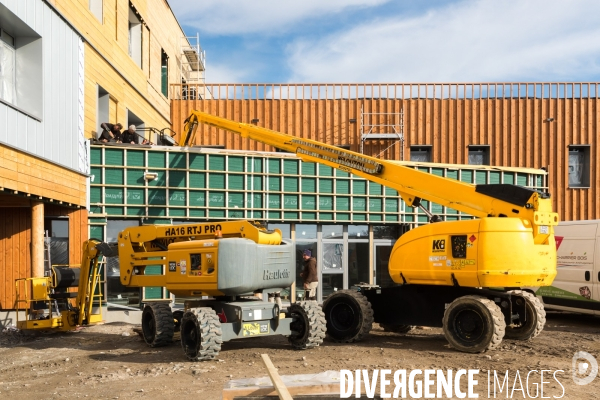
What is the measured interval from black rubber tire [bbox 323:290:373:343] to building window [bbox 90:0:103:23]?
1081cm

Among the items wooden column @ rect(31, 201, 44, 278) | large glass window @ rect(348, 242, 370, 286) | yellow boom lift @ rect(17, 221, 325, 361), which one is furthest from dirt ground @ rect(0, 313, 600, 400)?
large glass window @ rect(348, 242, 370, 286)

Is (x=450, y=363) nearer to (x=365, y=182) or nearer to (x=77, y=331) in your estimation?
(x=77, y=331)

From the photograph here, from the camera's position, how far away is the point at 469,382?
346 inches

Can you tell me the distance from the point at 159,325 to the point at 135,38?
13341 mm

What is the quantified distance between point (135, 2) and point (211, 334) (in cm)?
1473

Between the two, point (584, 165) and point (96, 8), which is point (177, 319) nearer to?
point (96, 8)

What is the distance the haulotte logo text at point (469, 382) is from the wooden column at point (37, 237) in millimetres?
8776

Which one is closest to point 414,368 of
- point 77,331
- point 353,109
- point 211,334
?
point 211,334

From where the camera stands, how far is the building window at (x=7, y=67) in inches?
524

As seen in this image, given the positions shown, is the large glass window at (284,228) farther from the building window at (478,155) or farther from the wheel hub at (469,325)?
the building window at (478,155)

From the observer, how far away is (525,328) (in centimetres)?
1216

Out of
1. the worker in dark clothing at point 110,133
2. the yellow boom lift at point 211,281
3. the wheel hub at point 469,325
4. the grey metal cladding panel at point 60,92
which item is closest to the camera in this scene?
the yellow boom lift at point 211,281

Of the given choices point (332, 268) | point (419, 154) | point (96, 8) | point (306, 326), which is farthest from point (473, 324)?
point (419, 154)

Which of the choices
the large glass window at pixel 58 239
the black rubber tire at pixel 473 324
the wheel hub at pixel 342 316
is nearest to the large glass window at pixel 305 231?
the wheel hub at pixel 342 316
